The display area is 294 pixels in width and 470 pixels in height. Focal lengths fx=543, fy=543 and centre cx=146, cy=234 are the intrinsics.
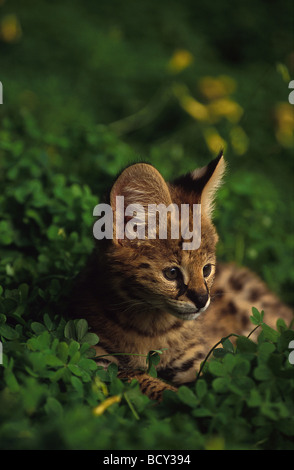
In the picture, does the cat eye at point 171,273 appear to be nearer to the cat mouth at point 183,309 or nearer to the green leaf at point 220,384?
the cat mouth at point 183,309

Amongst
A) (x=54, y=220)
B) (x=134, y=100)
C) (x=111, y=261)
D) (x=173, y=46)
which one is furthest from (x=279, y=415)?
(x=173, y=46)

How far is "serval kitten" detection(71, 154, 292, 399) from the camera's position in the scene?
278 cm

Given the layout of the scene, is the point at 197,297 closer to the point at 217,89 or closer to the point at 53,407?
the point at 53,407

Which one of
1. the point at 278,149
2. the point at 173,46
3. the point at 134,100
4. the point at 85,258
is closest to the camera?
the point at 85,258

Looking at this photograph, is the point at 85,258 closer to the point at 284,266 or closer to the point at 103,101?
the point at 284,266

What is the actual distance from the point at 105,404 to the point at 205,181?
1447 mm

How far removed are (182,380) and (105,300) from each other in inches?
23.9

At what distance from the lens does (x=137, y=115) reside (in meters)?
7.51

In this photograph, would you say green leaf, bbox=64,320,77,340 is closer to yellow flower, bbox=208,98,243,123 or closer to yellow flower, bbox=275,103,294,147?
yellow flower, bbox=208,98,243,123

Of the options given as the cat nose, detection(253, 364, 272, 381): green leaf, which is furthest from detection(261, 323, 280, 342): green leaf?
the cat nose

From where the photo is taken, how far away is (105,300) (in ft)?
9.77

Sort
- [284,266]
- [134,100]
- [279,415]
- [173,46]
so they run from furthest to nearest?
[173,46] → [134,100] → [284,266] → [279,415]

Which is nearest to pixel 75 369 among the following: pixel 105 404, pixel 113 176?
pixel 105 404

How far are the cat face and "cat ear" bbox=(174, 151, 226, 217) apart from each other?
A: 0.70 ft
